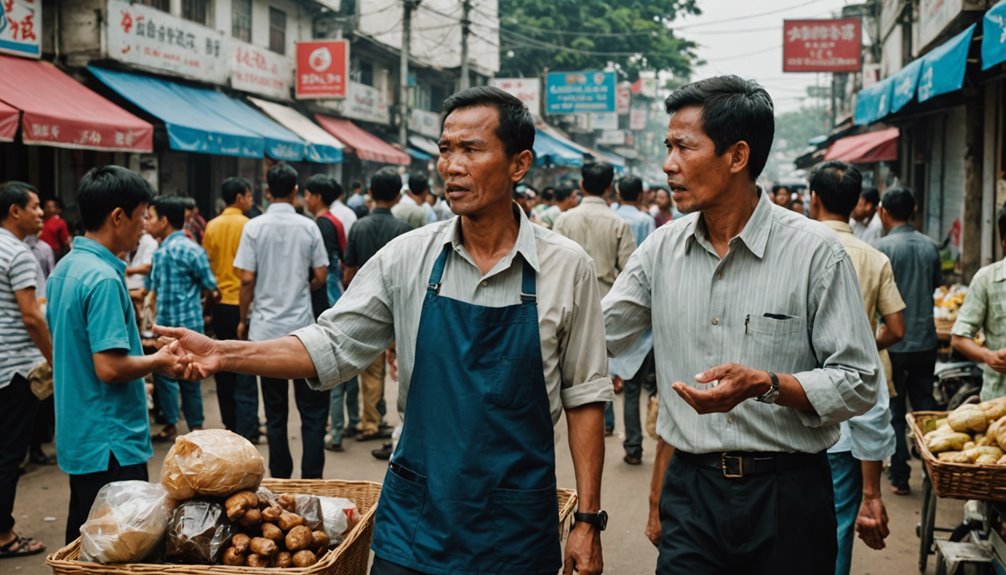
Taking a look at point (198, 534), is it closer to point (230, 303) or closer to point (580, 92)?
point (230, 303)

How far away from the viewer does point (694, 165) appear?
2.65 metres

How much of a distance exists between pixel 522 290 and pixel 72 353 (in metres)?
2.11

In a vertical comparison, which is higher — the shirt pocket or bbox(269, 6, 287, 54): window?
bbox(269, 6, 287, 54): window

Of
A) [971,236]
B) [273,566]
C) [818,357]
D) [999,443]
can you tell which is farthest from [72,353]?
[971,236]

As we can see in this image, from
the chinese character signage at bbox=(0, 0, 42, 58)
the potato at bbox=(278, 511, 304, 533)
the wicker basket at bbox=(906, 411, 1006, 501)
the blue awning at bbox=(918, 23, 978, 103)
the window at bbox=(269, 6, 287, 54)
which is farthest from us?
the window at bbox=(269, 6, 287, 54)

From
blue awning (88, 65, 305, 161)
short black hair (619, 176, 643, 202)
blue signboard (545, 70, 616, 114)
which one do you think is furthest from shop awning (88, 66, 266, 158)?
blue signboard (545, 70, 616, 114)

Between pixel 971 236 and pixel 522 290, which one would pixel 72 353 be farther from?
pixel 971 236

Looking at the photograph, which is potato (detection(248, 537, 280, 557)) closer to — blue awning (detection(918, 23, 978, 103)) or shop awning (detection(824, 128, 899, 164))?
blue awning (detection(918, 23, 978, 103))

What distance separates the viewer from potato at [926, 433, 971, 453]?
147 inches

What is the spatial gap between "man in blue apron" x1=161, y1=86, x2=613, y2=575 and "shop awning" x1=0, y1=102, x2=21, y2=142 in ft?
30.6

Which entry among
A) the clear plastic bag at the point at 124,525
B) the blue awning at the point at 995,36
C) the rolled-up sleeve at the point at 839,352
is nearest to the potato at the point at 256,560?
the clear plastic bag at the point at 124,525

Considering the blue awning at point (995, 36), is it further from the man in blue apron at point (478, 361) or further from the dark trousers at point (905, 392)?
the man in blue apron at point (478, 361)

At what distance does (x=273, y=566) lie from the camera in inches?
115

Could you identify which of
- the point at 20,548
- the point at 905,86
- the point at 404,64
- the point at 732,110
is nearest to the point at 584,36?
the point at 404,64
